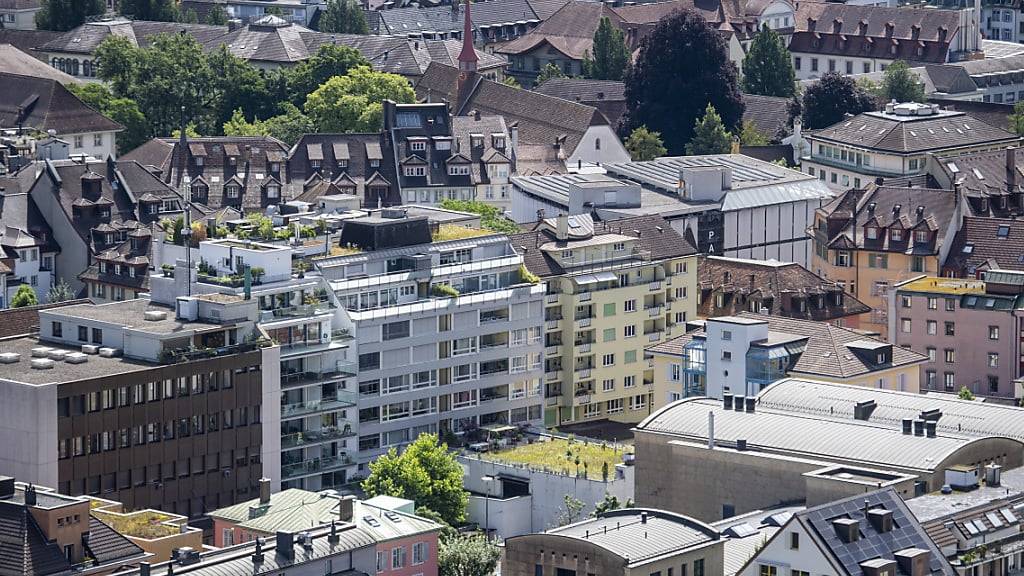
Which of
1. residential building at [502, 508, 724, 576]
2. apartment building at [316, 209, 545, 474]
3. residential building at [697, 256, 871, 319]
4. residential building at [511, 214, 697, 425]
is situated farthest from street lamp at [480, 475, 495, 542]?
residential building at [697, 256, 871, 319]

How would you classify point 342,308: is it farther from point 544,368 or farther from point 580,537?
point 580,537

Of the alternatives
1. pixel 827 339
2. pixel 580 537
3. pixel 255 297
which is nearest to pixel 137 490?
pixel 255 297

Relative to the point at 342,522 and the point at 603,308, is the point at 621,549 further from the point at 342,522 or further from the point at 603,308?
the point at 603,308

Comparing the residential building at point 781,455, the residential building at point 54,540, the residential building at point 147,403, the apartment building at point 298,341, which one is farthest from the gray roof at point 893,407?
the residential building at point 54,540

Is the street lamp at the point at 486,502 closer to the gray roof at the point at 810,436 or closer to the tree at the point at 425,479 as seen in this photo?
the tree at the point at 425,479

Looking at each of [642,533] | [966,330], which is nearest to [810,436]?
[642,533]
